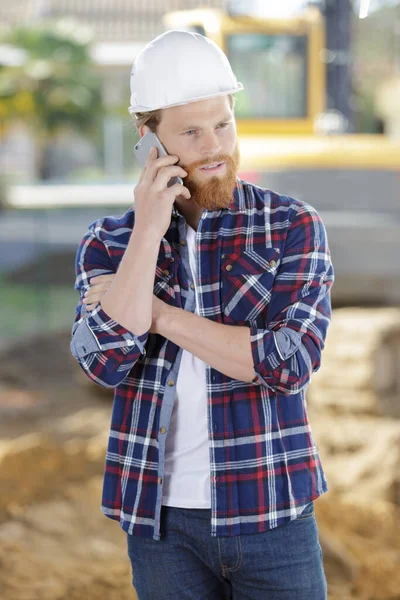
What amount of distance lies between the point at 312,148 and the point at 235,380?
6178 mm

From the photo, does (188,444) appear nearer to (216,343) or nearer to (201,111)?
(216,343)

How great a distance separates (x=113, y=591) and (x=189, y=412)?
1.91 meters

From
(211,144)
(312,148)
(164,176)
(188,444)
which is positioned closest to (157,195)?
(164,176)

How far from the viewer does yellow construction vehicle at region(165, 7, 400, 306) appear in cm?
760

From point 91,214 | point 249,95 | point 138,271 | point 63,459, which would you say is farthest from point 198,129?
point 91,214

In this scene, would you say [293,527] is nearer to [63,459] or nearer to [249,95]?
[63,459]

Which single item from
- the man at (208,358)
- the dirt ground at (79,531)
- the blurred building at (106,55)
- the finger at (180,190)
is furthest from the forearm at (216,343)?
the blurred building at (106,55)

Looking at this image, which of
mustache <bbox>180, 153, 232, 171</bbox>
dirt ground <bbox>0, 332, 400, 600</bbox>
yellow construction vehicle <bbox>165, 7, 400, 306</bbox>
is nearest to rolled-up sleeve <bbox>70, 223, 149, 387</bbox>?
mustache <bbox>180, 153, 232, 171</bbox>

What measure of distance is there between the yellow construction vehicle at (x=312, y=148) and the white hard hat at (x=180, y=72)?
555cm

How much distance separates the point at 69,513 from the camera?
14.7ft

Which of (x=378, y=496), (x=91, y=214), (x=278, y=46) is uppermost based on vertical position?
(x=278, y=46)

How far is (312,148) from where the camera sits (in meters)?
7.78

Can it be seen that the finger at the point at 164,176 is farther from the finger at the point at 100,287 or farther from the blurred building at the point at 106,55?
the blurred building at the point at 106,55

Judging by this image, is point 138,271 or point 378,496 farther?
point 378,496
